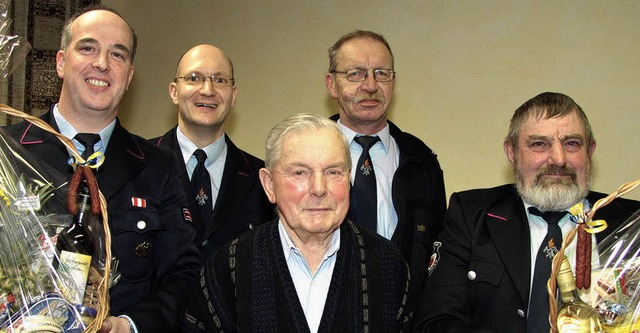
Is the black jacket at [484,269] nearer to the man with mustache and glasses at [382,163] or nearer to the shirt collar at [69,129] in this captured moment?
the man with mustache and glasses at [382,163]

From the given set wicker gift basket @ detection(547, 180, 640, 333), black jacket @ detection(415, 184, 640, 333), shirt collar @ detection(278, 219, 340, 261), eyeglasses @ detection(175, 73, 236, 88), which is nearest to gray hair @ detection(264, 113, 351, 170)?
shirt collar @ detection(278, 219, 340, 261)

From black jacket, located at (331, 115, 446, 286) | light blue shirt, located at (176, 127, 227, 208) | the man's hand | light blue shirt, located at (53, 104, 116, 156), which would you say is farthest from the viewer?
light blue shirt, located at (176, 127, 227, 208)

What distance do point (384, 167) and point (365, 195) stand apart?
0.21 m

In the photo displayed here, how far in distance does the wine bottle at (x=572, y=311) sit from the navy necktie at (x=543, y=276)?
53 centimetres

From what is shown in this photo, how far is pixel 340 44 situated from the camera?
127 inches

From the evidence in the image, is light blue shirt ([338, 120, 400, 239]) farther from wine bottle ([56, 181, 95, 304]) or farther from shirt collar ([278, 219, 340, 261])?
wine bottle ([56, 181, 95, 304])

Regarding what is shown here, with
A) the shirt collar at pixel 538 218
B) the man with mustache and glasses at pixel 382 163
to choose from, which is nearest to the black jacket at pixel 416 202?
the man with mustache and glasses at pixel 382 163

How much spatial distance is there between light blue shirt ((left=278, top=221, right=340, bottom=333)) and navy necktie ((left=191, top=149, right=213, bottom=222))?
2.87ft

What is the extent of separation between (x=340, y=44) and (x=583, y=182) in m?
1.31

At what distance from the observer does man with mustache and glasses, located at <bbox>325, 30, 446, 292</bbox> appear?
9.71 ft

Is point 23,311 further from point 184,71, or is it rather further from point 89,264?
point 184,71

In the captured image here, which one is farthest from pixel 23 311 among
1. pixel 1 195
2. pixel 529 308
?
pixel 529 308

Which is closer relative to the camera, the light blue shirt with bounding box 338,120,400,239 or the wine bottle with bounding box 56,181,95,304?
the wine bottle with bounding box 56,181,95,304

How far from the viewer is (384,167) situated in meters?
3.12
